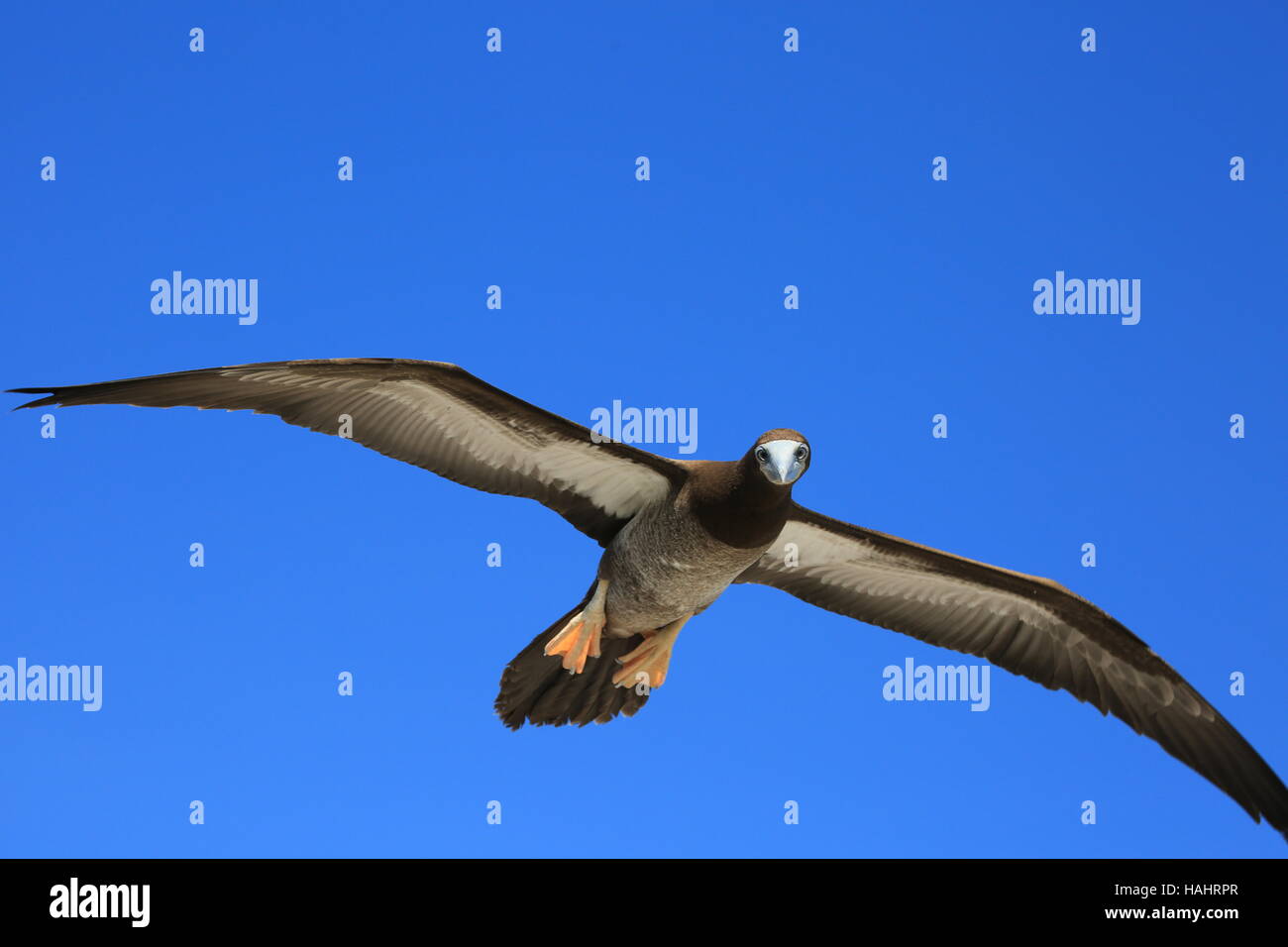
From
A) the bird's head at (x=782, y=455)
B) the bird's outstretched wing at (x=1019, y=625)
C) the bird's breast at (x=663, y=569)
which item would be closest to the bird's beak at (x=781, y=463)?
the bird's head at (x=782, y=455)

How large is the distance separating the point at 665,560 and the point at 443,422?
2427 mm

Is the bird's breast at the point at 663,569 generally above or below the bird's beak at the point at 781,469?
below

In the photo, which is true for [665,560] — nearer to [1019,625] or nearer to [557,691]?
[557,691]

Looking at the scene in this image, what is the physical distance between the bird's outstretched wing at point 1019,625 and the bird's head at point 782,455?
238 centimetres

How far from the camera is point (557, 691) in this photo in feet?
39.5

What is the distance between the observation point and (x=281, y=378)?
1093 centimetres

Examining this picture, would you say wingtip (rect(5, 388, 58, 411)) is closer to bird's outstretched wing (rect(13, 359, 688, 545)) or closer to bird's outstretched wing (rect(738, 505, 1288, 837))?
bird's outstretched wing (rect(13, 359, 688, 545))

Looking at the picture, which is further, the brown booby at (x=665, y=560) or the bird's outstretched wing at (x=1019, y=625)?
the bird's outstretched wing at (x=1019, y=625)

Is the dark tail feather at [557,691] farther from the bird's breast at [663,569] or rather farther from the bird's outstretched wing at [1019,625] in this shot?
the bird's outstretched wing at [1019,625]

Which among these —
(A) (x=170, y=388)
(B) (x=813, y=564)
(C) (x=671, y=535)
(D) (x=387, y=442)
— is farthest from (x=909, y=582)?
(A) (x=170, y=388)

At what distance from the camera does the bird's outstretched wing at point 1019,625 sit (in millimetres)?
12883

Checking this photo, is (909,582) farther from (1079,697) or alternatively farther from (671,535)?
(671,535)

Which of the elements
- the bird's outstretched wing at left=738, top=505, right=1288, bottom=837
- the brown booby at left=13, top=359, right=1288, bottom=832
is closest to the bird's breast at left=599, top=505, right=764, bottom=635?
the brown booby at left=13, top=359, right=1288, bottom=832
